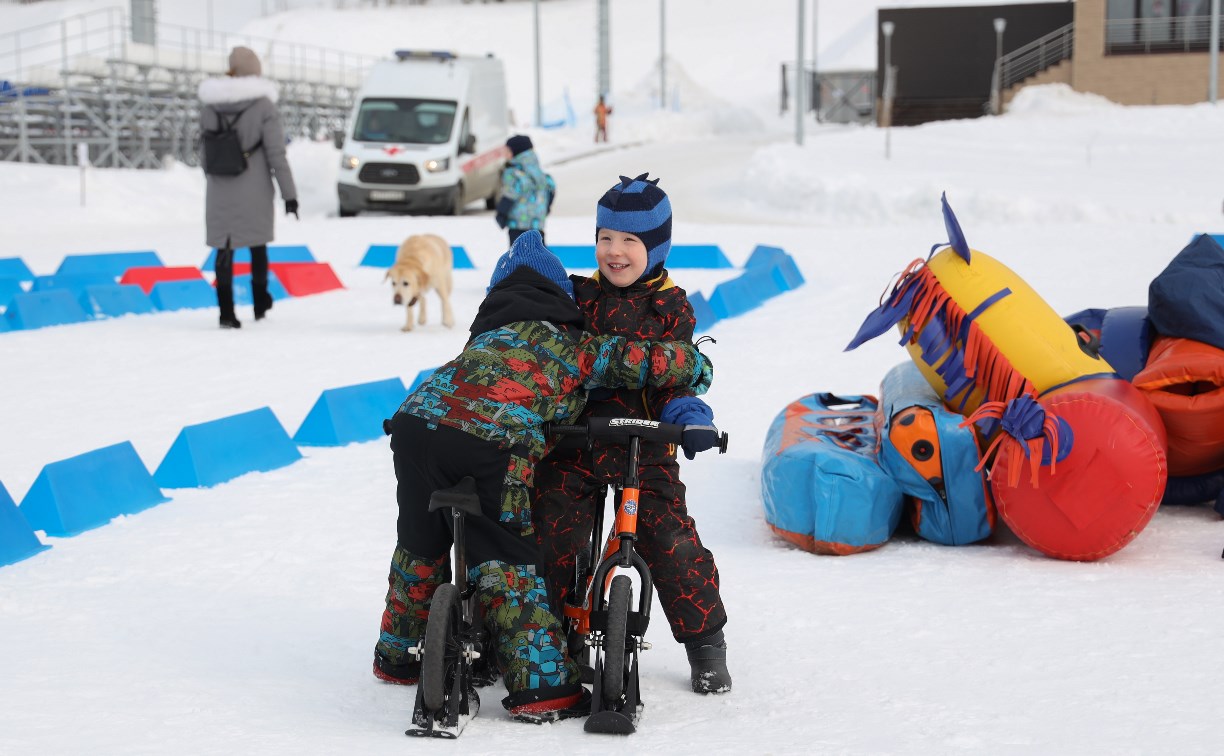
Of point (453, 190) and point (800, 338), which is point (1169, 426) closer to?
point (800, 338)

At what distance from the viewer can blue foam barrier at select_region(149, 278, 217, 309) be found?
41.0ft

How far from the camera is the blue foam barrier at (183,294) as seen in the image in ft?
41.0

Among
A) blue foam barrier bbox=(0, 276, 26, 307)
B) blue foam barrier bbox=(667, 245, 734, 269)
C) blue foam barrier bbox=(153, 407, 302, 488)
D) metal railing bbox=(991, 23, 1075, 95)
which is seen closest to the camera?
blue foam barrier bbox=(153, 407, 302, 488)

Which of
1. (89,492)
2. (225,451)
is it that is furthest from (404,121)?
(89,492)

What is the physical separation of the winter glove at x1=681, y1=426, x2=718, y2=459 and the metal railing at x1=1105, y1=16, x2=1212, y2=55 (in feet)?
125

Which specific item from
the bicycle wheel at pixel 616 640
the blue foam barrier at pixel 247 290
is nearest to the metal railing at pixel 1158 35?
the blue foam barrier at pixel 247 290

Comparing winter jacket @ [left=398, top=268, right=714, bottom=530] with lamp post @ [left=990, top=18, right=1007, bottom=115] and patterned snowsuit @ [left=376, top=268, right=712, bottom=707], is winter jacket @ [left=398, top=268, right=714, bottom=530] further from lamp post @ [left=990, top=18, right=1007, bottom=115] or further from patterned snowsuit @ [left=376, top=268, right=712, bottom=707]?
lamp post @ [left=990, top=18, right=1007, bottom=115]

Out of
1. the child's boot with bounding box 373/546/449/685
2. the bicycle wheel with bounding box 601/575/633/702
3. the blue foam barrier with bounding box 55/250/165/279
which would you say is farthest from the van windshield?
the bicycle wheel with bounding box 601/575/633/702

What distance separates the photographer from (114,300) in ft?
39.7

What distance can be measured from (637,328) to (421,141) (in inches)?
762

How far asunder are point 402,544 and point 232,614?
115cm

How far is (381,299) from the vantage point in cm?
1335

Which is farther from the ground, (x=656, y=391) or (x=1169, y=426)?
(x=656, y=391)

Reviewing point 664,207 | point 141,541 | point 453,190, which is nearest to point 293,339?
point 141,541
